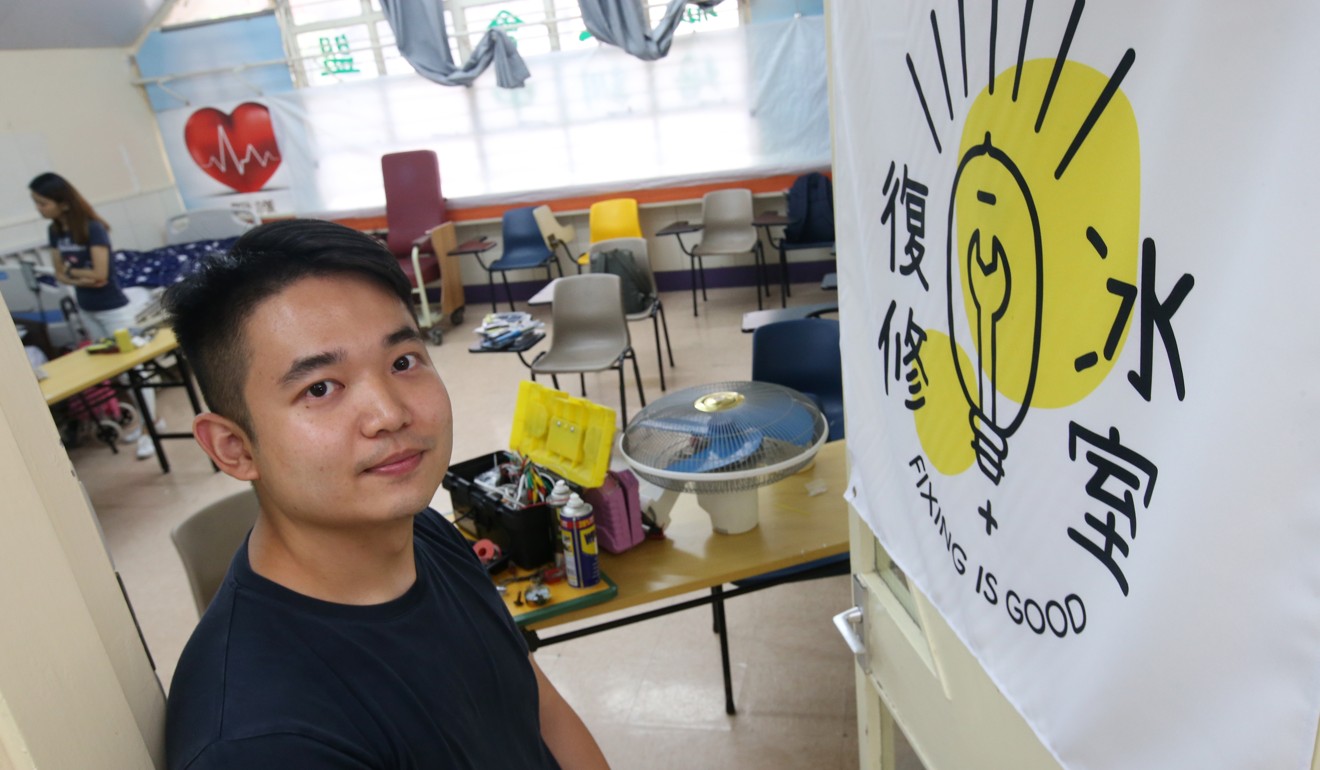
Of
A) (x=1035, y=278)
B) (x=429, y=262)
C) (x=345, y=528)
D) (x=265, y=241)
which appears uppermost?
(x=265, y=241)

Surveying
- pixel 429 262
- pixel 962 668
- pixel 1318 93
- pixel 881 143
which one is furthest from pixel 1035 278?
pixel 429 262

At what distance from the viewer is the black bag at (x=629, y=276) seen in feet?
16.0

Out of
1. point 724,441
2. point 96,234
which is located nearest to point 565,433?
point 724,441

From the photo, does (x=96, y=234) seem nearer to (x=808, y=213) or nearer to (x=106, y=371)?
(x=106, y=371)

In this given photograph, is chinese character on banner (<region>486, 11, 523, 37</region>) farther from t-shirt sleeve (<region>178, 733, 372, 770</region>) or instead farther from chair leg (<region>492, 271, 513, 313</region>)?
t-shirt sleeve (<region>178, 733, 372, 770</region>)

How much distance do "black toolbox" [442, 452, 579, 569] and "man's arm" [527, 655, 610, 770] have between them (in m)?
0.48

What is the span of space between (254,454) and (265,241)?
25 cm

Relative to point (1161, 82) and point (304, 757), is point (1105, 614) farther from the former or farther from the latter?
point (304, 757)

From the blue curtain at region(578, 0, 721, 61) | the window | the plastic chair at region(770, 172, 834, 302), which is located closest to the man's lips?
the plastic chair at region(770, 172, 834, 302)

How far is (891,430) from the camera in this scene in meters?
1.25

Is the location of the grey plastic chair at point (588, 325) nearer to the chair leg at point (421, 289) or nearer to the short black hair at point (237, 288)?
the chair leg at point (421, 289)

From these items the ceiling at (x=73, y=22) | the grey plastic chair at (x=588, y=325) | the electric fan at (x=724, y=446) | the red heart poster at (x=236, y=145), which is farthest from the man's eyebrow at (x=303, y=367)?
the red heart poster at (x=236, y=145)

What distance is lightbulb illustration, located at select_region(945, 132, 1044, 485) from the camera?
32.4 inches

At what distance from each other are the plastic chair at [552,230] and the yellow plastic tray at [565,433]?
455 centimetres
